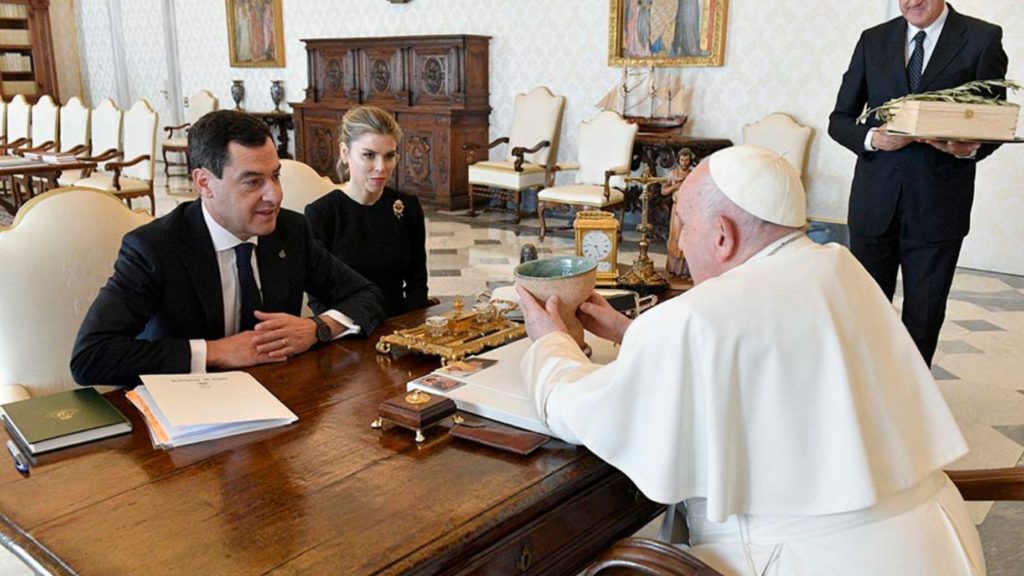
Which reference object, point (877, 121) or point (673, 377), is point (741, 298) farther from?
point (877, 121)

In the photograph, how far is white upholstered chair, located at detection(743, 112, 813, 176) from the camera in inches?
263

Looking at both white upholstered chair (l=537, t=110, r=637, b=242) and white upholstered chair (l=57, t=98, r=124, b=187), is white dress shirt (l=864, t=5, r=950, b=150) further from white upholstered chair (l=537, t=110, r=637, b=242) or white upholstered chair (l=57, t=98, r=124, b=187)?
white upholstered chair (l=57, t=98, r=124, b=187)

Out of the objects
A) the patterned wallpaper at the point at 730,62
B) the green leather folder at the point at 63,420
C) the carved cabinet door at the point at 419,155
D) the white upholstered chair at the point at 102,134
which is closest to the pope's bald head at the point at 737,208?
the green leather folder at the point at 63,420

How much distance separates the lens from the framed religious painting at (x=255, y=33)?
11188mm

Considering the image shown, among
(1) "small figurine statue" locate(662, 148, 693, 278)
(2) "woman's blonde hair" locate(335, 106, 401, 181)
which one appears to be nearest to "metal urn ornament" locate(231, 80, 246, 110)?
(2) "woman's blonde hair" locate(335, 106, 401, 181)

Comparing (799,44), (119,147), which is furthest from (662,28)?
(119,147)

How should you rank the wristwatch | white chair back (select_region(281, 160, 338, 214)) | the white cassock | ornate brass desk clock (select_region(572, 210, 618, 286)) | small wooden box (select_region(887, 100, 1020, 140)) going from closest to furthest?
the white cassock < the wristwatch < ornate brass desk clock (select_region(572, 210, 618, 286)) < small wooden box (select_region(887, 100, 1020, 140)) < white chair back (select_region(281, 160, 338, 214))

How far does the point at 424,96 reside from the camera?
9094 mm

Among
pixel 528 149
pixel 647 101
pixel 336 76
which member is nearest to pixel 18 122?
pixel 336 76

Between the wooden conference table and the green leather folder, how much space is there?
0.09 ft

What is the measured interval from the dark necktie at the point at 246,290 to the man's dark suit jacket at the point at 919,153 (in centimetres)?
235

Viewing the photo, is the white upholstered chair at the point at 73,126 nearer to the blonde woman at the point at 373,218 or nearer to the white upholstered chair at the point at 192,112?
the white upholstered chair at the point at 192,112

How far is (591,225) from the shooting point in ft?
8.46

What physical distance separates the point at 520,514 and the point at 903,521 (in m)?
0.64
